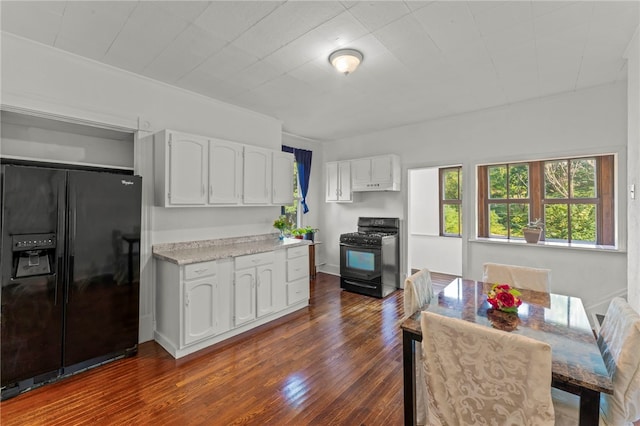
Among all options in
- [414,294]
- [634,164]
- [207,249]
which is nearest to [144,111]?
[207,249]

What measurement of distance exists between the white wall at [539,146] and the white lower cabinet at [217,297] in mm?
2560

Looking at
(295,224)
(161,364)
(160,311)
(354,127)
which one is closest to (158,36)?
(160,311)

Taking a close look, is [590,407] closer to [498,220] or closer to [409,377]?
[409,377]

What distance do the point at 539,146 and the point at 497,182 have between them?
40.4 inches

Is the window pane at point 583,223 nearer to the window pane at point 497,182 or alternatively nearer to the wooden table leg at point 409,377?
the window pane at point 497,182

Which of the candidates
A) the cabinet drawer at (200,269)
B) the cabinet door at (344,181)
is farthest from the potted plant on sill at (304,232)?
the cabinet drawer at (200,269)

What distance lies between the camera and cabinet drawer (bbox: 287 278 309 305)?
3664 mm

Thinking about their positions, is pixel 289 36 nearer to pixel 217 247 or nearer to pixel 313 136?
pixel 217 247

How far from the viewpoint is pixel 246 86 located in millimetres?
3168

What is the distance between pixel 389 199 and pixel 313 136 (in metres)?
1.88

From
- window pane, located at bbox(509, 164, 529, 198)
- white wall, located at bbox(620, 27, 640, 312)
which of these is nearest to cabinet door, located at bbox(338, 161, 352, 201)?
window pane, located at bbox(509, 164, 529, 198)

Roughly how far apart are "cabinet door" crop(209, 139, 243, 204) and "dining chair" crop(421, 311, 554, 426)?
2632mm

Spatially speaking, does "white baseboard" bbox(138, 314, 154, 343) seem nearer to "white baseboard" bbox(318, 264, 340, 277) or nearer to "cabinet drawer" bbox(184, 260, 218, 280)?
"cabinet drawer" bbox(184, 260, 218, 280)

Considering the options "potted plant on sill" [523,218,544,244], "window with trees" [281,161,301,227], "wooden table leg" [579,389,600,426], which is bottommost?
"wooden table leg" [579,389,600,426]
